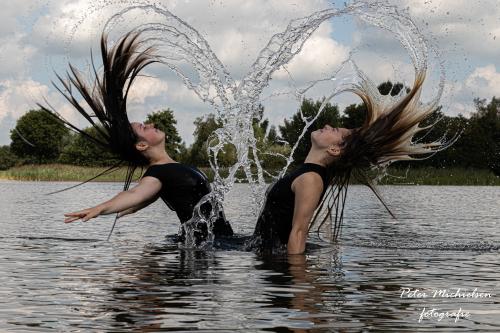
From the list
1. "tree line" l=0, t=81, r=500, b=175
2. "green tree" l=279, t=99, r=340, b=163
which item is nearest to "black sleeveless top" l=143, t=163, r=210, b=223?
"tree line" l=0, t=81, r=500, b=175

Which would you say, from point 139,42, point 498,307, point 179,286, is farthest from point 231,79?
point 498,307

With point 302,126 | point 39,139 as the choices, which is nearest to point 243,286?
point 302,126

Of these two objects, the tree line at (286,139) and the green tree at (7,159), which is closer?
the tree line at (286,139)

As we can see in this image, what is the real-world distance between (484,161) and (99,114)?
305 ft

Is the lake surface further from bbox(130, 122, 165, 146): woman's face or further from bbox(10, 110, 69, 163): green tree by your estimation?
bbox(10, 110, 69, 163): green tree

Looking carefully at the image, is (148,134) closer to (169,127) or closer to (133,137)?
(133,137)

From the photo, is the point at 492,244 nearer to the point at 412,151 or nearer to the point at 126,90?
the point at 412,151

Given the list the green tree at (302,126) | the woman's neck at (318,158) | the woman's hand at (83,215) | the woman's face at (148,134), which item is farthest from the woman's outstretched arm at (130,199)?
the green tree at (302,126)

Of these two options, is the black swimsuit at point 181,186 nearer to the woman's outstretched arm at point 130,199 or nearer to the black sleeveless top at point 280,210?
the woman's outstretched arm at point 130,199

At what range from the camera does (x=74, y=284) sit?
10.1 meters

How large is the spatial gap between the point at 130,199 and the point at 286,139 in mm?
92809

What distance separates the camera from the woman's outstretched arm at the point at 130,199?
37.4 feet

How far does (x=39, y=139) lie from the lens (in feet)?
442

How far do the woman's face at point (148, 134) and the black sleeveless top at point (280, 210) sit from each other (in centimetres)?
177
